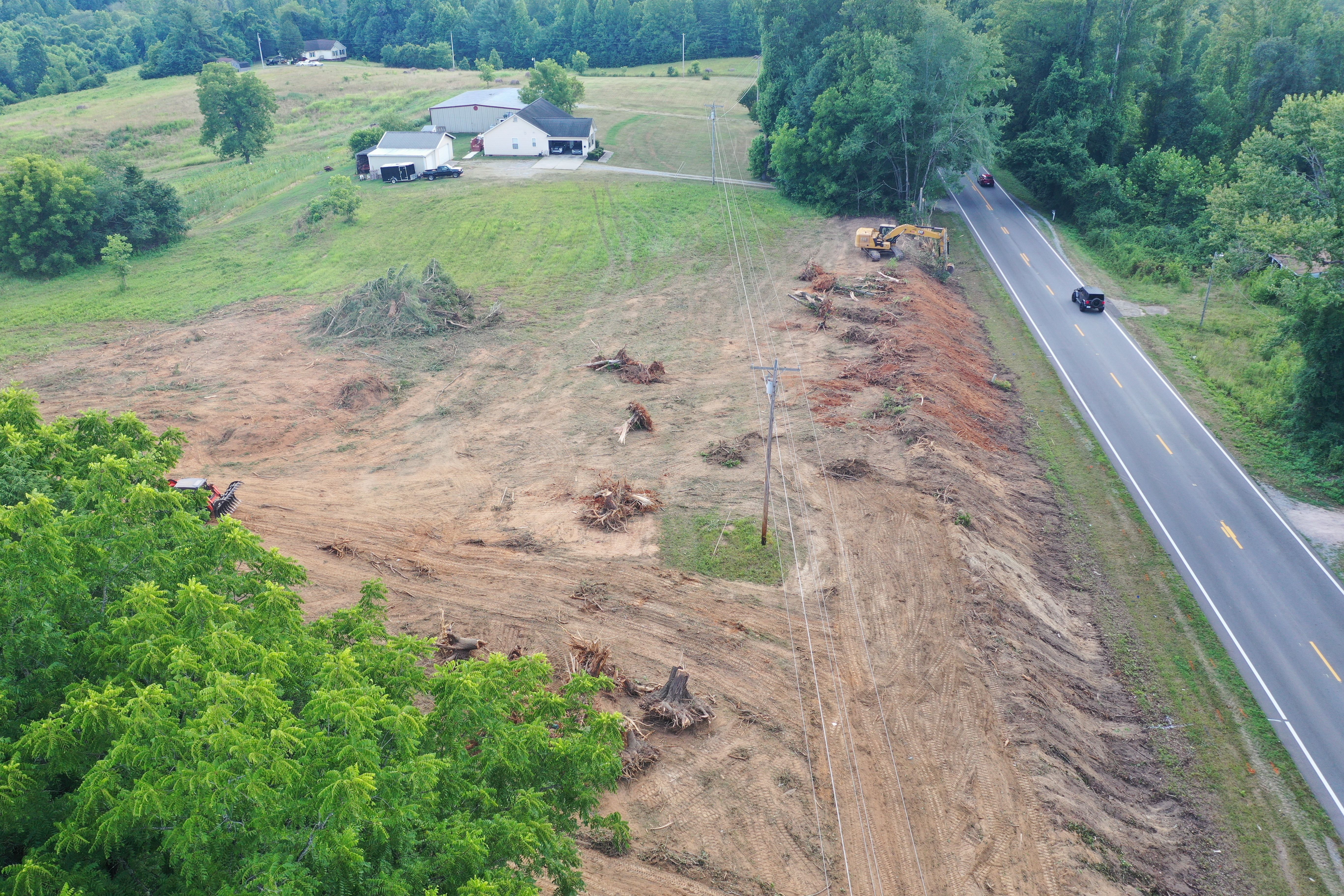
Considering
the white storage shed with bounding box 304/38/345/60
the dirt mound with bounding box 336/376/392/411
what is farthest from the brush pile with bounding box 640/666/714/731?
the white storage shed with bounding box 304/38/345/60

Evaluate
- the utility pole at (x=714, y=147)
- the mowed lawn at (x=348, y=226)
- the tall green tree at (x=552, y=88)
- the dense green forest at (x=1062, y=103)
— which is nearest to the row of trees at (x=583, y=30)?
the mowed lawn at (x=348, y=226)

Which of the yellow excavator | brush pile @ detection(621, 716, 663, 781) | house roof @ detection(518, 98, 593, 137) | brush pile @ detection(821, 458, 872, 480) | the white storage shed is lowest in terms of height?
brush pile @ detection(621, 716, 663, 781)

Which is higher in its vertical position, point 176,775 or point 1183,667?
point 176,775

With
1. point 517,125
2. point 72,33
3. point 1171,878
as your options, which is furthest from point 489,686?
point 72,33

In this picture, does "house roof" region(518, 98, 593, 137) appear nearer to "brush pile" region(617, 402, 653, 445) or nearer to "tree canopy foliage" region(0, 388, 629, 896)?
"brush pile" region(617, 402, 653, 445)

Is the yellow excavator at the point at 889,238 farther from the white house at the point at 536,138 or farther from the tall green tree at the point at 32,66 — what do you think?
the tall green tree at the point at 32,66

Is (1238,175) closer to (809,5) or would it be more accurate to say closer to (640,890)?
(809,5)
